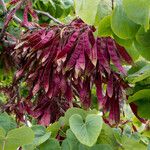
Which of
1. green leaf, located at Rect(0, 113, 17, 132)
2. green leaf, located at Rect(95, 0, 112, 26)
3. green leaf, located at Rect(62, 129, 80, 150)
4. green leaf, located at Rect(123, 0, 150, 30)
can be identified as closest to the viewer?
green leaf, located at Rect(123, 0, 150, 30)

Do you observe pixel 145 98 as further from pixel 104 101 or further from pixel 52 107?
pixel 52 107

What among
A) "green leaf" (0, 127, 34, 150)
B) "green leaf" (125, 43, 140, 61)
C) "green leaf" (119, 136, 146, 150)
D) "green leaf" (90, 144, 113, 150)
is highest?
"green leaf" (125, 43, 140, 61)

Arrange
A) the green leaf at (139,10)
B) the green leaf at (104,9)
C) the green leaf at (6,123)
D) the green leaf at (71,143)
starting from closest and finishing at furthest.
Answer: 1. the green leaf at (139,10)
2. the green leaf at (104,9)
3. the green leaf at (71,143)
4. the green leaf at (6,123)

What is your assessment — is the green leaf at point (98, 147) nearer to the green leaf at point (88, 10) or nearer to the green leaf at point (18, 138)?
the green leaf at point (18, 138)

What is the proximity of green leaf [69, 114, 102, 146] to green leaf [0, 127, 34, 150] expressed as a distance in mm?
80

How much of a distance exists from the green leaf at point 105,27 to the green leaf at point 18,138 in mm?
213

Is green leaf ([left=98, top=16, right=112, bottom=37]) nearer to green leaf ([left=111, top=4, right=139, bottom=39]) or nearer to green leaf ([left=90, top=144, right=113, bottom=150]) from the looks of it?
green leaf ([left=111, top=4, right=139, bottom=39])

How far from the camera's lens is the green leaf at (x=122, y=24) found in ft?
1.92

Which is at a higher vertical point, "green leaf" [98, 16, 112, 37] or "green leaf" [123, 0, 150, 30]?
"green leaf" [123, 0, 150, 30]

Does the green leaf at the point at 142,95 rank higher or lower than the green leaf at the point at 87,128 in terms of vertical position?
higher

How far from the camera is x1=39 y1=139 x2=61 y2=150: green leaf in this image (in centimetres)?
76

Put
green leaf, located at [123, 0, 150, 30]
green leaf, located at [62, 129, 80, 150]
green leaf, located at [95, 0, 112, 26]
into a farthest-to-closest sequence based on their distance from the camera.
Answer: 1. green leaf, located at [62, 129, 80, 150]
2. green leaf, located at [95, 0, 112, 26]
3. green leaf, located at [123, 0, 150, 30]

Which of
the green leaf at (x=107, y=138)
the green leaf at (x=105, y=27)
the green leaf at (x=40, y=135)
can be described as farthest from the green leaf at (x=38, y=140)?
the green leaf at (x=105, y=27)

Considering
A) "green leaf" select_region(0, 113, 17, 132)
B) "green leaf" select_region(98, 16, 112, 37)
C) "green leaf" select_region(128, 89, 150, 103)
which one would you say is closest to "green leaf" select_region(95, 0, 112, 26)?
"green leaf" select_region(98, 16, 112, 37)
